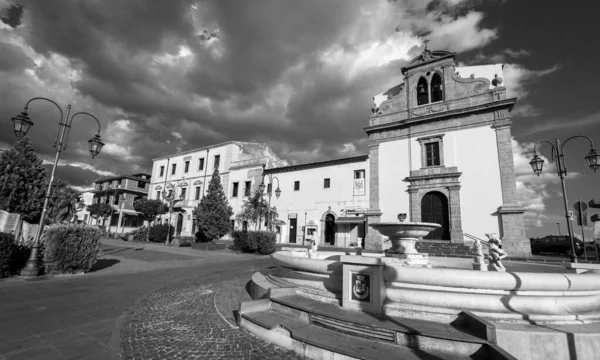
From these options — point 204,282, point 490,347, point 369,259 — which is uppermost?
point 369,259

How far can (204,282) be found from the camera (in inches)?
322

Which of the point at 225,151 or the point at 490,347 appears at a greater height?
the point at 225,151

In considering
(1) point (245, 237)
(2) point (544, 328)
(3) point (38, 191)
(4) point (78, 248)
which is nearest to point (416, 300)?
(2) point (544, 328)

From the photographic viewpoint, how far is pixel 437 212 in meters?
19.0

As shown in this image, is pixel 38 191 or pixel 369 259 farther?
pixel 38 191

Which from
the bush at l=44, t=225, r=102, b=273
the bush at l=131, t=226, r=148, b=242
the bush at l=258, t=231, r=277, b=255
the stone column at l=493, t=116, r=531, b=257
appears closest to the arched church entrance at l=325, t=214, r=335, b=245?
the bush at l=258, t=231, r=277, b=255

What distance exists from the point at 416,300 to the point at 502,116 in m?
19.6

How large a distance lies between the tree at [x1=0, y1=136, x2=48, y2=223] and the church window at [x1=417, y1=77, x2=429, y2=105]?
27.4 metres

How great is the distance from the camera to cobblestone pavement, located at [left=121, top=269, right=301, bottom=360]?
341cm

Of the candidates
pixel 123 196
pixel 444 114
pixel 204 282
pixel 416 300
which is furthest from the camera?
pixel 123 196

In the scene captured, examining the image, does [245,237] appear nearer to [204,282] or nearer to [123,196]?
[204,282]

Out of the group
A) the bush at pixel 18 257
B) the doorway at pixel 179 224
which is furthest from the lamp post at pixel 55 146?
the doorway at pixel 179 224

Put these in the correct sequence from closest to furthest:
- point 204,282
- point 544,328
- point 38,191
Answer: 1. point 544,328
2. point 204,282
3. point 38,191

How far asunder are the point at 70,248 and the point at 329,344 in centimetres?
938
